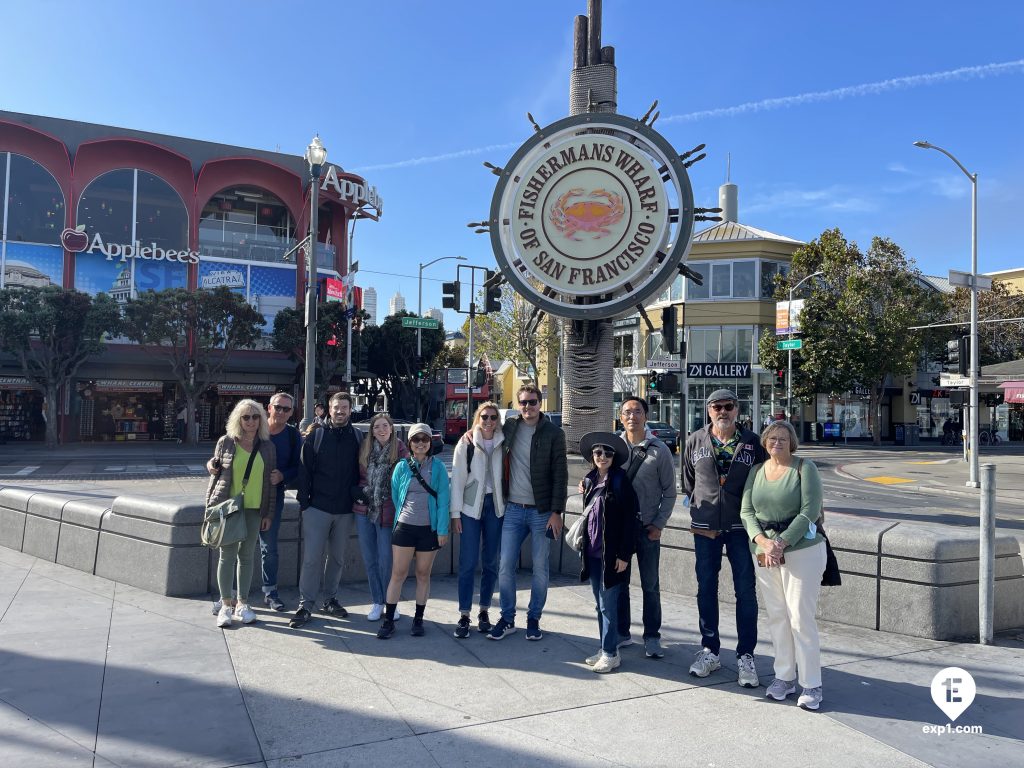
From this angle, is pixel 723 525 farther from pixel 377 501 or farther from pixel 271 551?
pixel 271 551

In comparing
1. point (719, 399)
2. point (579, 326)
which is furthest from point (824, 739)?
point (579, 326)

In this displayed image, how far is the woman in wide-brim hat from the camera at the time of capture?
198 inches

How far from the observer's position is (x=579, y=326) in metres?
10.7

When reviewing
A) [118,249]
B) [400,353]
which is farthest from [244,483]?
[400,353]

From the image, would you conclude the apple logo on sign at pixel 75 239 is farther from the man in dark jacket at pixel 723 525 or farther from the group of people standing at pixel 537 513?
the man in dark jacket at pixel 723 525

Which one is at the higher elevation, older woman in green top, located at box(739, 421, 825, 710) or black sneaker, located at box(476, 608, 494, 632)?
older woman in green top, located at box(739, 421, 825, 710)

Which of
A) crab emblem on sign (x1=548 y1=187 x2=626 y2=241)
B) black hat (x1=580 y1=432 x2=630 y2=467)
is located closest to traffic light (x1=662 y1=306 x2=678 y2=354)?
crab emblem on sign (x1=548 y1=187 x2=626 y2=241)

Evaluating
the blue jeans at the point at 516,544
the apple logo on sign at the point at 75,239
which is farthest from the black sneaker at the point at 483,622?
the apple logo on sign at the point at 75,239

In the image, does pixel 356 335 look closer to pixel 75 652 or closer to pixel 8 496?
pixel 8 496

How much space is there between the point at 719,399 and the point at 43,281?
123 ft

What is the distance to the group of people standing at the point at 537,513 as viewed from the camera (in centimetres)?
454

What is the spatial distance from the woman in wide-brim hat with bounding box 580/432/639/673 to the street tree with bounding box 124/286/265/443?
97.8 feet

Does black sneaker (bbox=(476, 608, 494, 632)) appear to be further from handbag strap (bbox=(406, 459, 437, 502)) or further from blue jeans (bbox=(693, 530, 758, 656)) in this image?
blue jeans (bbox=(693, 530, 758, 656))

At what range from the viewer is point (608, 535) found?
16.6 feet
